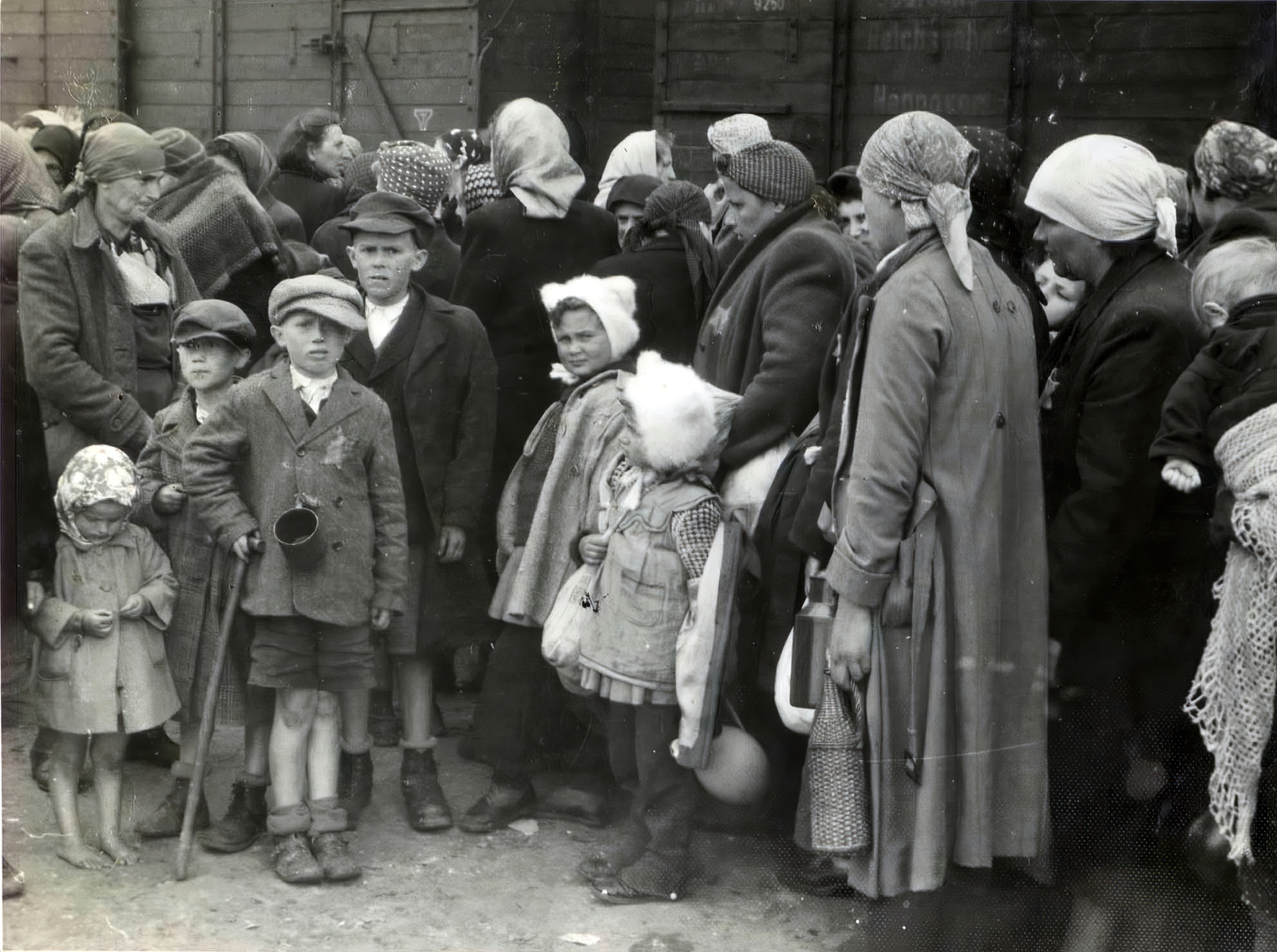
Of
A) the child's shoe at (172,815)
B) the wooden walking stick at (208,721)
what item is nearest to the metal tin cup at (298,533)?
the wooden walking stick at (208,721)

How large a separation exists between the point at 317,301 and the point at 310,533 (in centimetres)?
67

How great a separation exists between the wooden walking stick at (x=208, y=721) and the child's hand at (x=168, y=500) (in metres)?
0.25

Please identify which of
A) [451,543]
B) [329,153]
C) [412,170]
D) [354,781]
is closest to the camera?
[354,781]

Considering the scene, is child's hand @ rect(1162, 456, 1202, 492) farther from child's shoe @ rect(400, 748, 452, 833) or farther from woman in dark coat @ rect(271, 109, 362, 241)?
woman in dark coat @ rect(271, 109, 362, 241)

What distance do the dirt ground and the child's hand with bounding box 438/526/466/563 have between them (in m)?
0.86

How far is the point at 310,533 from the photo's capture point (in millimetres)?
4062

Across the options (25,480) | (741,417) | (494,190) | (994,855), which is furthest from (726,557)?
(25,480)

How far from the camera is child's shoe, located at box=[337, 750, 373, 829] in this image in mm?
4383

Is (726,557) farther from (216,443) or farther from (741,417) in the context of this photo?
(216,443)

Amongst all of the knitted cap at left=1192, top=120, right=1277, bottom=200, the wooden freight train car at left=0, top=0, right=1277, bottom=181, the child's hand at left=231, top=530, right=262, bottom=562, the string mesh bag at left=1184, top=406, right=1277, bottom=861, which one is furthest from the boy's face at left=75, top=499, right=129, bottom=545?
the knitted cap at left=1192, top=120, right=1277, bottom=200

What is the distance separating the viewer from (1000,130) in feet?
13.3

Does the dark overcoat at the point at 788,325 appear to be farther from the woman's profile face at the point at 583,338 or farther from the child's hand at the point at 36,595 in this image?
the child's hand at the point at 36,595

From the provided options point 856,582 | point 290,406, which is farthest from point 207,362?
point 856,582

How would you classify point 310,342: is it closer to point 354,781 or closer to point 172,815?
point 354,781
